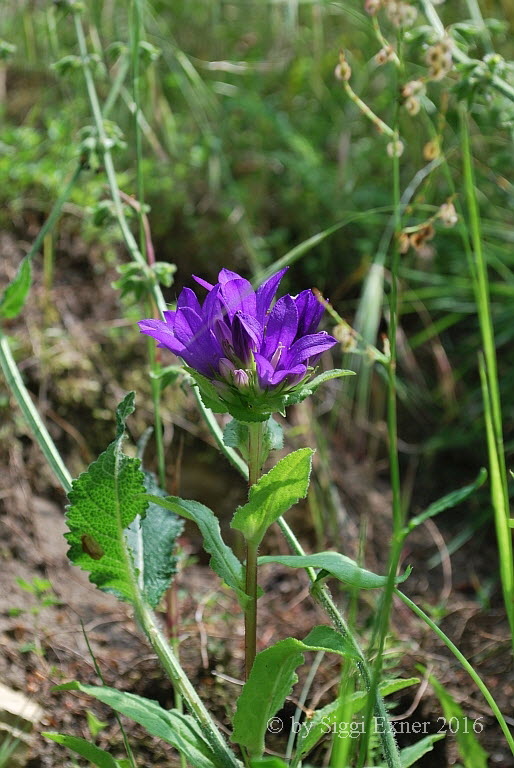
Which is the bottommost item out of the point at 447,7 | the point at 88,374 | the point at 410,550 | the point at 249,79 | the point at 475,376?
the point at 410,550

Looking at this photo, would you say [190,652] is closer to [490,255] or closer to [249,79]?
[490,255]

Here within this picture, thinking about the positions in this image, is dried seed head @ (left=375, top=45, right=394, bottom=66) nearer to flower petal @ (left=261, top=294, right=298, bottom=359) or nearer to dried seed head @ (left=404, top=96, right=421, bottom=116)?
dried seed head @ (left=404, top=96, right=421, bottom=116)

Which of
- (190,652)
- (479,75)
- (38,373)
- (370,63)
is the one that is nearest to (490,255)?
(370,63)

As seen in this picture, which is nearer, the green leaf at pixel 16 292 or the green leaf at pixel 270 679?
the green leaf at pixel 270 679

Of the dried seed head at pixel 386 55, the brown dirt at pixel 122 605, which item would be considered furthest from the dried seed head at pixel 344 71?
the brown dirt at pixel 122 605

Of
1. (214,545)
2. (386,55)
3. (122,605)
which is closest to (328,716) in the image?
(214,545)

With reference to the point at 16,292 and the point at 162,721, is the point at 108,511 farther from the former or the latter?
the point at 16,292

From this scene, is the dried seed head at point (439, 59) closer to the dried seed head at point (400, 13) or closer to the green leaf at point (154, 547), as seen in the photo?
the dried seed head at point (400, 13)
